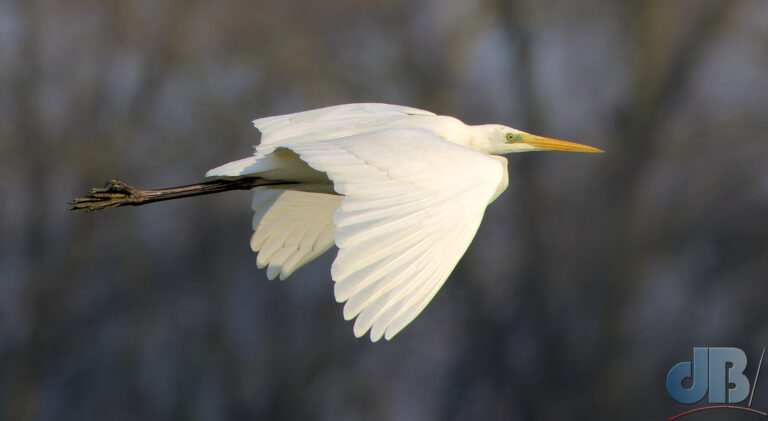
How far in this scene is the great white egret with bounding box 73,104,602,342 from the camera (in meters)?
1.67

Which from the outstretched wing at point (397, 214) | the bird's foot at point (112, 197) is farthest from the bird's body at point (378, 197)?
the bird's foot at point (112, 197)

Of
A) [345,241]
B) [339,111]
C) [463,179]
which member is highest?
[339,111]

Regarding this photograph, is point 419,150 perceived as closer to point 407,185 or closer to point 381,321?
point 407,185

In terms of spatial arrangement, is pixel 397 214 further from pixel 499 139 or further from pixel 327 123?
pixel 499 139

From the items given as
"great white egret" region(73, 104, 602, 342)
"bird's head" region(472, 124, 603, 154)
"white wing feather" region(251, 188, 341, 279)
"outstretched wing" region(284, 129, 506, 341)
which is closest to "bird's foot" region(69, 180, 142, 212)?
"great white egret" region(73, 104, 602, 342)

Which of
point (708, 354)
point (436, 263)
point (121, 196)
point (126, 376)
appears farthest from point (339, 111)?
point (126, 376)

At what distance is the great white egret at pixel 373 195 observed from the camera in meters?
1.67

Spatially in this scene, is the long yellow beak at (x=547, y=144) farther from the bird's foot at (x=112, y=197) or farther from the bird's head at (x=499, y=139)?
the bird's foot at (x=112, y=197)

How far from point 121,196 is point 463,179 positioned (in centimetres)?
Answer: 128

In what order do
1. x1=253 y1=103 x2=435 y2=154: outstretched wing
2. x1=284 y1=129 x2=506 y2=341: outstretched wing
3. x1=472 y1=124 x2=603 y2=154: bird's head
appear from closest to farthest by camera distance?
x1=284 y1=129 x2=506 y2=341: outstretched wing < x1=253 y1=103 x2=435 y2=154: outstretched wing < x1=472 y1=124 x2=603 y2=154: bird's head

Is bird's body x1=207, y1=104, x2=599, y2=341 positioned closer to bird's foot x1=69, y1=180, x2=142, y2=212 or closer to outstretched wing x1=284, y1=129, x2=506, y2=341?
outstretched wing x1=284, y1=129, x2=506, y2=341

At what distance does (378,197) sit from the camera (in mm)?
1868

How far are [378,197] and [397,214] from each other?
2.3 inches

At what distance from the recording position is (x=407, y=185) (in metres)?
1.94
